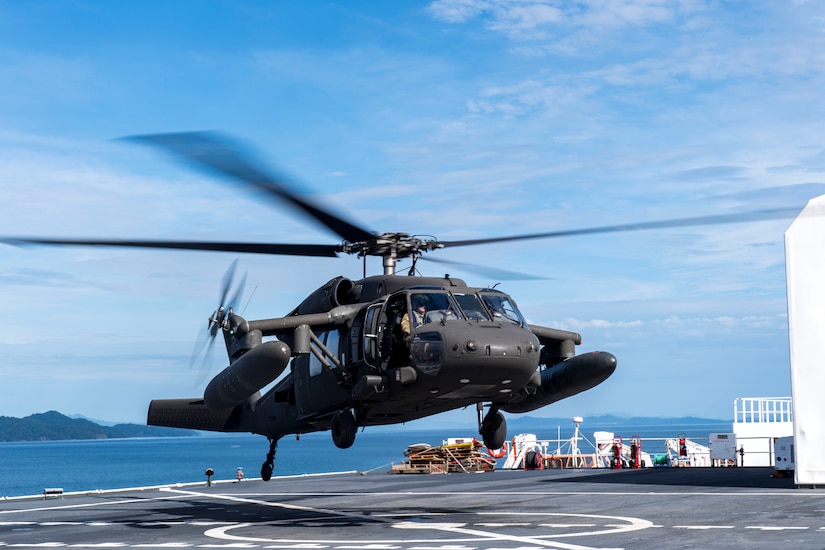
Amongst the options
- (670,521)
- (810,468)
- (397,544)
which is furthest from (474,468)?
(397,544)

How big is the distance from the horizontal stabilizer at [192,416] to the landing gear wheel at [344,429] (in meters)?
5.37

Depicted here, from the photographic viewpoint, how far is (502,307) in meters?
18.1

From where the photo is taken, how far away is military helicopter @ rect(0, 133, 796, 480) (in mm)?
16688

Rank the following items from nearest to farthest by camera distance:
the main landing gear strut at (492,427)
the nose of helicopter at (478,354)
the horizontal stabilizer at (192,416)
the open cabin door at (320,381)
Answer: the nose of helicopter at (478,354)
the open cabin door at (320,381)
the main landing gear strut at (492,427)
the horizontal stabilizer at (192,416)

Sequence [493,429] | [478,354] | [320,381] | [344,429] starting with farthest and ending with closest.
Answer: [320,381] < [493,429] < [344,429] < [478,354]

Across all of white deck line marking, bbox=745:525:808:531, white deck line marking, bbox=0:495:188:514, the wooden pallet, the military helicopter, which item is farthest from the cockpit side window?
the wooden pallet

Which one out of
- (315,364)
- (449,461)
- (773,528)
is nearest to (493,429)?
(315,364)

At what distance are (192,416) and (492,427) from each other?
8696 millimetres

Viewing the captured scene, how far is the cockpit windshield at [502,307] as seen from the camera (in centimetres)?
1783

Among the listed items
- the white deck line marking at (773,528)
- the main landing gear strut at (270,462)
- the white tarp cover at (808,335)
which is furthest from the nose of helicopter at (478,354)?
the white tarp cover at (808,335)

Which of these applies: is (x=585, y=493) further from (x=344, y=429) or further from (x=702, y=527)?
(x=344, y=429)

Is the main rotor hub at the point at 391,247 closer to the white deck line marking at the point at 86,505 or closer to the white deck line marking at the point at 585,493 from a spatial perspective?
the white deck line marking at the point at 585,493

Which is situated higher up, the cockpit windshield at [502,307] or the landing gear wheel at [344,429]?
the cockpit windshield at [502,307]

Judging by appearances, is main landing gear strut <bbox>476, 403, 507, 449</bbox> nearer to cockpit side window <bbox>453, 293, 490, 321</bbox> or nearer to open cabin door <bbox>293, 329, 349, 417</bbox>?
cockpit side window <bbox>453, 293, 490, 321</bbox>
